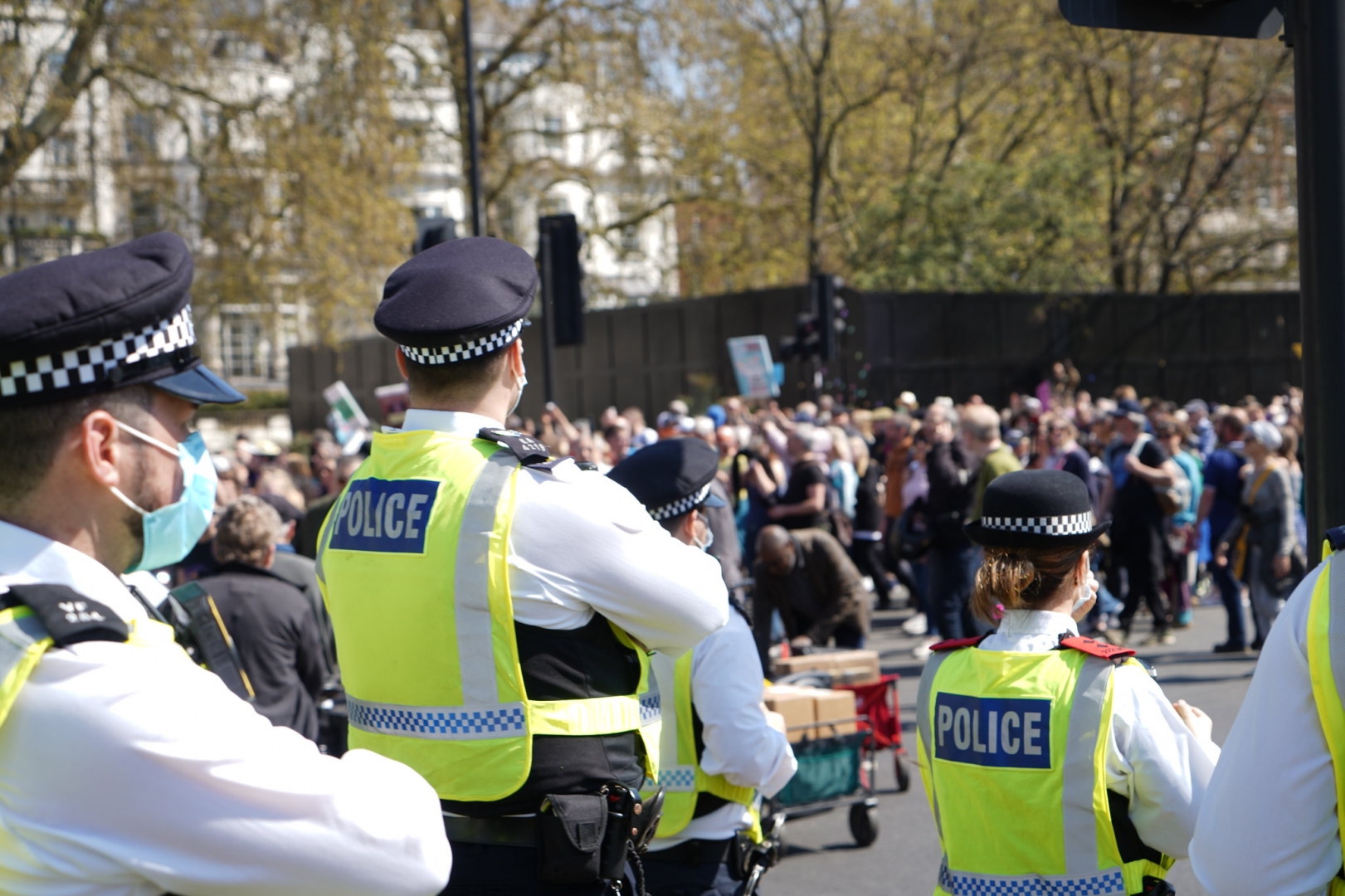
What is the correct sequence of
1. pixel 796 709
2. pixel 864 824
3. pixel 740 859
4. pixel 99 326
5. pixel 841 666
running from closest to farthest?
pixel 99 326 → pixel 740 859 → pixel 796 709 → pixel 864 824 → pixel 841 666

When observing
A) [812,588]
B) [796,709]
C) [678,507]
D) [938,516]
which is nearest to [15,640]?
[678,507]

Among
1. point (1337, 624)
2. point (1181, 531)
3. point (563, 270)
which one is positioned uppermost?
point (563, 270)

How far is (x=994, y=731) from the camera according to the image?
9.48 ft

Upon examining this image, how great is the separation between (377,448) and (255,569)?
10.6ft

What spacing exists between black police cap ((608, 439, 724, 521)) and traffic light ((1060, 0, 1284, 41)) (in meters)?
1.38

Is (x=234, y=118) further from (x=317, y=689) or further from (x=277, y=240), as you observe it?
(x=317, y=689)

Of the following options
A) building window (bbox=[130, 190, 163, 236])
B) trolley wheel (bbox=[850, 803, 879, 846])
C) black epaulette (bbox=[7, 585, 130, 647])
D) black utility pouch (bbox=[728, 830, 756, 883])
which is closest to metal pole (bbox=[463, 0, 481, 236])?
building window (bbox=[130, 190, 163, 236])

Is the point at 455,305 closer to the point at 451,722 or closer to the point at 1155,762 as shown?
the point at 451,722

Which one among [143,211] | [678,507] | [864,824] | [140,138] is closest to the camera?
[678,507]

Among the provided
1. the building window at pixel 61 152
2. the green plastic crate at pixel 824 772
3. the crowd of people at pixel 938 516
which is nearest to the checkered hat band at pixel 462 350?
the crowd of people at pixel 938 516

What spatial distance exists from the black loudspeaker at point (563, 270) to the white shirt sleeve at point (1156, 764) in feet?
28.3

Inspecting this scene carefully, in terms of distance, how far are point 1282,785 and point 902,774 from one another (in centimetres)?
600

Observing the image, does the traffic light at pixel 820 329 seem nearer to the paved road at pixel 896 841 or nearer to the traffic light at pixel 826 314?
the traffic light at pixel 826 314

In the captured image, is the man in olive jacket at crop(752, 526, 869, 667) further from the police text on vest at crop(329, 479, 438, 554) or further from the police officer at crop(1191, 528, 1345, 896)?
the police officer at crop(1191, 528, 1345, 896)
